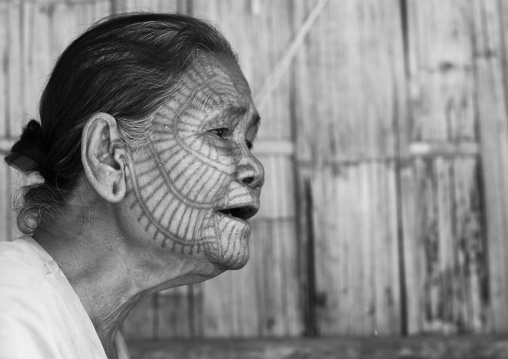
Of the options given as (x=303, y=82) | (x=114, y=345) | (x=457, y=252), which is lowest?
(x=114, y=345)

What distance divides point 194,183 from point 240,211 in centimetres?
18

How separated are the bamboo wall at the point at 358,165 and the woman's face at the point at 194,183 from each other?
0.91 m

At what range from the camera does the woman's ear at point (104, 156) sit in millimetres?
2479

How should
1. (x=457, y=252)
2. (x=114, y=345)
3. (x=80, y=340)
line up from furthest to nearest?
1. (x=457, y=252)
2. (x=114, y=345)
3. (x=80, y=340)

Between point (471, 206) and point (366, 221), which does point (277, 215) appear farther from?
point (471, 206)

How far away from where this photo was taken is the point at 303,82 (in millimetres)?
3531

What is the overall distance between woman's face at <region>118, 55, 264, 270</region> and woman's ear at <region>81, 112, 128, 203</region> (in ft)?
0.13


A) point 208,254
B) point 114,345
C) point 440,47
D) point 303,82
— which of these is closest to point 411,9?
point 440,47

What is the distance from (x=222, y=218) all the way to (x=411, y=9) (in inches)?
57.3

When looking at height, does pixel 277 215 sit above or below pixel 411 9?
below

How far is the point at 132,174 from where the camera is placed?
2.52m

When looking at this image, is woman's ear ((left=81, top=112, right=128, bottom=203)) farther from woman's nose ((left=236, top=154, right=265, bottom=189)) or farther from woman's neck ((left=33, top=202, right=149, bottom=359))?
woman's nose ((left=236, top=154, right=265, bottom=189))

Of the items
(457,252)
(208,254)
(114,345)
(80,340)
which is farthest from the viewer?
(457,252)

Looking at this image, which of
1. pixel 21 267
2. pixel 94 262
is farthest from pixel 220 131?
pixel 21 267
